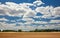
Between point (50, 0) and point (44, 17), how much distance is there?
7.6 inches

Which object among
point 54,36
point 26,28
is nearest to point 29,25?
point 26,28

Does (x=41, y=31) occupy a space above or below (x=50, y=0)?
below

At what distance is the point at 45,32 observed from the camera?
1311 mm

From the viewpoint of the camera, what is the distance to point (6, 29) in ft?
4.39

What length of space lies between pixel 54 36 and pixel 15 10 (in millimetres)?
503

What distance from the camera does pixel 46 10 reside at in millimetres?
1312

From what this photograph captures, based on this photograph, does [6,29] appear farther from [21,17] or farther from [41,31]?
[41,31]

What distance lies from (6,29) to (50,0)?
572 mm

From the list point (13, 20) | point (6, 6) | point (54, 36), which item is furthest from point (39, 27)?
point (6, 6)

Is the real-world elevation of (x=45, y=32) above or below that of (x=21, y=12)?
below

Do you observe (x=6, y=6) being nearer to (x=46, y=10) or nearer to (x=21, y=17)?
(x=21, y=17)

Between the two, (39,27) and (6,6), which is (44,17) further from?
(6,6)

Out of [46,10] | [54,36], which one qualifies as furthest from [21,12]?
[54,36]

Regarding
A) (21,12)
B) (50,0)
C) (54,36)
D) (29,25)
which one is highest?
(50,0)
